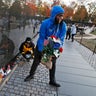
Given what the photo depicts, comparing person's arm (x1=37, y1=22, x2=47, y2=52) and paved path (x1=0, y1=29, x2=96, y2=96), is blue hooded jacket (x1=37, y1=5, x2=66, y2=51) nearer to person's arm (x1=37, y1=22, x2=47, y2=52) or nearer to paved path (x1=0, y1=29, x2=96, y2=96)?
person's arm (x1=37, y1=22, x2=47, y2=52)

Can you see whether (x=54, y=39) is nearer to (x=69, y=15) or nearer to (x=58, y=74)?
(x=58, y=74)

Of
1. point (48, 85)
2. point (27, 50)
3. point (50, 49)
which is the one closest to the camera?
point (50, 49)

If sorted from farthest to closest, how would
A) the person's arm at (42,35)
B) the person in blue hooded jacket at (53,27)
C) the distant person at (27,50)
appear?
1. the distant person at (27,50)
2. the person's arm at (42,35)
3. the person in blue hooded jacket at (53,27)

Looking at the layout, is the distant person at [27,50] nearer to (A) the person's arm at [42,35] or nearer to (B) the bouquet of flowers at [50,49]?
(A) the person's arm at [42,35]

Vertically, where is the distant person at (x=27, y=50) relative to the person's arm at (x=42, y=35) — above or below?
below

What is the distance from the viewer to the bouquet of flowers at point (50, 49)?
5.64 meters

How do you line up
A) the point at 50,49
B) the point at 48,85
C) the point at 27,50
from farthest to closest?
1. the point at 27,50
2. the point at 48,85
3. the point at 50,49

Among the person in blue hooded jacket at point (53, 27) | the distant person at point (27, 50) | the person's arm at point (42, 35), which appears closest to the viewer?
the person in blue hooded jacket at point (53, 27)

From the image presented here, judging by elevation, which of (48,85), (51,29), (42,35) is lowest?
(48,85)

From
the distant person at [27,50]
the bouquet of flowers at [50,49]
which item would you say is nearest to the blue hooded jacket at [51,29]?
the bouquet of flowers at [50,49]

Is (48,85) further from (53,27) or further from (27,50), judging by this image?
(27,50)

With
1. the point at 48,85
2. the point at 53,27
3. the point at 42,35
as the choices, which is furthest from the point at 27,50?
the point at 53,27

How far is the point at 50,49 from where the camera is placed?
18.7 ft

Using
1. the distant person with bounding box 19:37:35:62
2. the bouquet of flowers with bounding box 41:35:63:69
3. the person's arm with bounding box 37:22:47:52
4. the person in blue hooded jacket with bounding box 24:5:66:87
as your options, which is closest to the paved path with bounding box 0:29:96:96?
the distant person with bounding box 19:37:35:62
